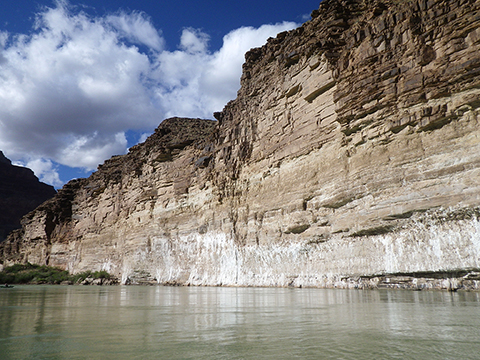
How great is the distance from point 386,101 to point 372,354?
11872 mm

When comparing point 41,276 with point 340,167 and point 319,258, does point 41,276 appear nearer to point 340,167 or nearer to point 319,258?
point 319,258

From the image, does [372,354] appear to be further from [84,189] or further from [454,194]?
[84,189]

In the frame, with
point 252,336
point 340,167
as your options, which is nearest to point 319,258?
point 340,167

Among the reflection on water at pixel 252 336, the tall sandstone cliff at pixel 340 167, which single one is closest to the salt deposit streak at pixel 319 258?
the tall sandstone cliff at pixel 340 167

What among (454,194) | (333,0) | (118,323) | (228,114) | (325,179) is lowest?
(118,323)

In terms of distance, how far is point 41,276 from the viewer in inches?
1531

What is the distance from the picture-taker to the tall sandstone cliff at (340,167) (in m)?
10.8

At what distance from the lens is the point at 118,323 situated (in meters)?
4.71

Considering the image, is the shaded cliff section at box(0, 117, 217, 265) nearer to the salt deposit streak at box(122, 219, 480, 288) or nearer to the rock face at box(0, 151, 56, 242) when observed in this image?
the salt deposit streak at box(122, 219, 480, 288)

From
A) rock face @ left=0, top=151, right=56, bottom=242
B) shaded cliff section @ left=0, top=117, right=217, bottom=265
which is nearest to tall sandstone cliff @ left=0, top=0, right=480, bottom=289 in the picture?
shaded cliff section @ left=0, top=117, right=217, bottom=265

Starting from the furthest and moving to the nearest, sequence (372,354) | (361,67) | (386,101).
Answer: (361,67) < (386,101) < (372,354)

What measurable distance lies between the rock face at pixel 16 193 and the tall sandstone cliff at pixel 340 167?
7804cm

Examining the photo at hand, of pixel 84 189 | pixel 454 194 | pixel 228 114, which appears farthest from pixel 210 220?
pixel 84 189

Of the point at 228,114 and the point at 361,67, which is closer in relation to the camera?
the point at 361,67
